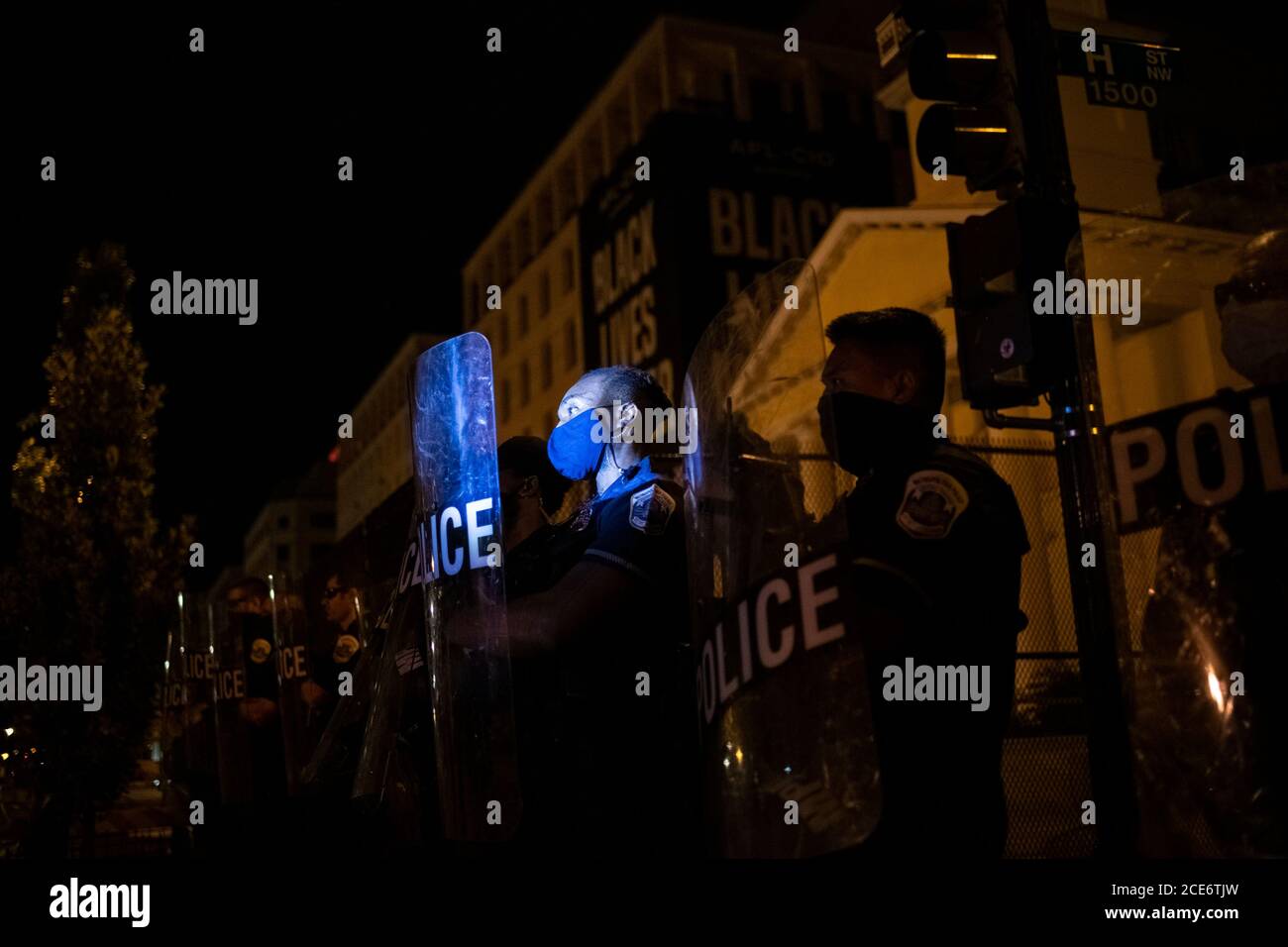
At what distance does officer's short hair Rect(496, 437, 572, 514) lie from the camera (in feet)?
12.2

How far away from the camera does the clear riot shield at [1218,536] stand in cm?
275

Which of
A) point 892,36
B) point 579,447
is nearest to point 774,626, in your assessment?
point 579,447

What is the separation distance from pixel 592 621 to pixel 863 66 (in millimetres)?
33320

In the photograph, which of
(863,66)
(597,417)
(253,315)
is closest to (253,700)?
(253,315)

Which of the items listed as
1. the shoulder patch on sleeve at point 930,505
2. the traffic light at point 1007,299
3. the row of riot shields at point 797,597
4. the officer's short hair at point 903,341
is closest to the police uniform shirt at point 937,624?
the shoulder patch on sleeve at point 930,505

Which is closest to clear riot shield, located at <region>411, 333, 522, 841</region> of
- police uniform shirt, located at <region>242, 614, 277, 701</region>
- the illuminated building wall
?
police uniform shirt, located at <region>242, 614, 277, 701</region>

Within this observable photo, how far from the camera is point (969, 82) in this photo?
485 cm

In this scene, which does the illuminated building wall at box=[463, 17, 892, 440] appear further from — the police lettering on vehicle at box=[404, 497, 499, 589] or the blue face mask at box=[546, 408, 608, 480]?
the police lettering on vehicle at box=[404, 497, 499, 589]

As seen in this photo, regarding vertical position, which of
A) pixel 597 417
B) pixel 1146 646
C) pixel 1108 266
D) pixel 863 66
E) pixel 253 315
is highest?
pixel 863 66

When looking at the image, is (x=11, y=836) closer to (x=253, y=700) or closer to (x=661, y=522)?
(x=253, y=700)

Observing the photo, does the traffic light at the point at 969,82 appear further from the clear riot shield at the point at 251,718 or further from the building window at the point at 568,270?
the building window at the point at 568,270

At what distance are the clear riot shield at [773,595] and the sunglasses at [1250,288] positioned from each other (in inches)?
50.1

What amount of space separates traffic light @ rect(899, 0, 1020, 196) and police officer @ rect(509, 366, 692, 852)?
7.69ft
